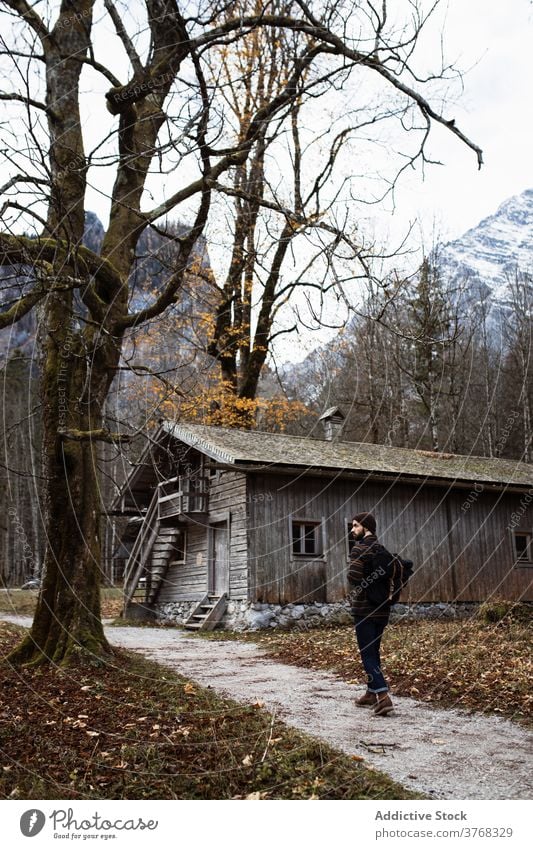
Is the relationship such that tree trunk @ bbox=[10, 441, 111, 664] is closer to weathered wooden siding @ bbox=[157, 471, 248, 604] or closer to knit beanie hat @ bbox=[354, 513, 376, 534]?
knit beanie hat @ bbox=[354, 513, 376, 534]

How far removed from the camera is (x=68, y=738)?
549cm

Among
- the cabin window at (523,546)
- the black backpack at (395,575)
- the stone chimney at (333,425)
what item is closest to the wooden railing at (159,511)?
the stone chimney at (333,425)

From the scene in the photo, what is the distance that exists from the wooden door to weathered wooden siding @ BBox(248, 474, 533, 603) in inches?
58.1

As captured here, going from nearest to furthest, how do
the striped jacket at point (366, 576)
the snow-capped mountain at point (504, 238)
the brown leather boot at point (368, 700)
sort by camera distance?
the snow-capped mountain at point (504, 238) → the striped jacket at point (366, 576) → the brown leather boot at point (368, 700)

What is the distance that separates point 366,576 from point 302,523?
11372mm

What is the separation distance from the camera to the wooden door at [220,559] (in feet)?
60.5

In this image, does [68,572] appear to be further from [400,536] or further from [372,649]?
[400,536]

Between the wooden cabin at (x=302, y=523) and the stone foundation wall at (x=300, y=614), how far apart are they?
0.04 metres

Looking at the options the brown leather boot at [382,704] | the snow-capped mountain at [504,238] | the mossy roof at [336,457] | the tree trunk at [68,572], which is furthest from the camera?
the mossy roof at [336,457]

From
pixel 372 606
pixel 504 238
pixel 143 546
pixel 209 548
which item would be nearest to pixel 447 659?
pixel 372 606

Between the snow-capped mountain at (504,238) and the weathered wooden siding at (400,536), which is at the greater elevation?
the snow-capped mountain at (504,238)

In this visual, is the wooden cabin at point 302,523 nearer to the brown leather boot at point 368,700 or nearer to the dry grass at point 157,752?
the brown leather boot at point 368,700
